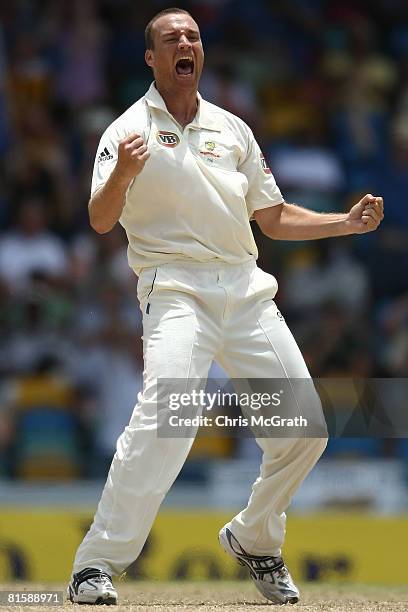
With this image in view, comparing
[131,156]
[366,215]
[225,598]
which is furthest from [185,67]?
[225,598]

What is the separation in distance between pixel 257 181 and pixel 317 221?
0.32 m

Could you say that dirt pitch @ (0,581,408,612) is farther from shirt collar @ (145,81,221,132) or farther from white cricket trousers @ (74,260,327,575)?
shirt collar @ (145,81,221,132)

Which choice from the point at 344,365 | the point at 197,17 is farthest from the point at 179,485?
the point at 197,17

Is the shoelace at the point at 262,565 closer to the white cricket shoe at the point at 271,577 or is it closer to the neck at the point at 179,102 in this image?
the white cricket shoe at the point at 271,577

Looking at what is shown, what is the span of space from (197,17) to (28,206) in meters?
3.06

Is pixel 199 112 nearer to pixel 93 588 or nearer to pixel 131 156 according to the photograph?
pixel 131 156

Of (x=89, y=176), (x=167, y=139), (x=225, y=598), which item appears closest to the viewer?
(x=167, y=139)

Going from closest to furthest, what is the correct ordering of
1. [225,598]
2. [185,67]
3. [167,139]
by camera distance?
[167,139], [185,67], [225,598]

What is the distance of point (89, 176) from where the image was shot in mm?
10664

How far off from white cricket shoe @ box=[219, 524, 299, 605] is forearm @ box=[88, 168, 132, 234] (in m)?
1.52

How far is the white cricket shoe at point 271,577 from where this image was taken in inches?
213

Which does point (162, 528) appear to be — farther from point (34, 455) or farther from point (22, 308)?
point (22, 308)

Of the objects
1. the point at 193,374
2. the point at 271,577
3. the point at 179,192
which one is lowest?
the point at 271,577

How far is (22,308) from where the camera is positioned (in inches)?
376
